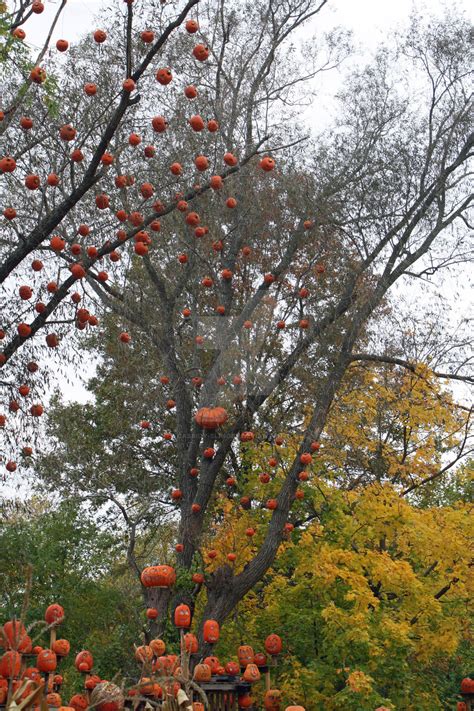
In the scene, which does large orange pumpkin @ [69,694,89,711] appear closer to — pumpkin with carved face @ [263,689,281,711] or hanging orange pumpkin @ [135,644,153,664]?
hanging orange pumpkin @ [135,644,153,664]

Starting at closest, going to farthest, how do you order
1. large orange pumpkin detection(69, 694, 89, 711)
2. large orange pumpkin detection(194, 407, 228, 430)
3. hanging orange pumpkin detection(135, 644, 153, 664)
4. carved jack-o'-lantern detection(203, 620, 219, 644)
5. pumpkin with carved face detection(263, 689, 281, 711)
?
hanging orange pumpkin detection(135, 644, 153, 664), large orange pumpkin detection(69, 694, 89, 711), pumpkin with carved face detection(263, 689, 281, 711), carved jack-o'-lantern detection(203, 620, 219, 644), large orange pumpkin detection(194, 407, 228, 430)

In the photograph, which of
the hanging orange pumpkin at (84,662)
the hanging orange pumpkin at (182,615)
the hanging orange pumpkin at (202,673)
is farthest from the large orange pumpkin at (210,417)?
the hanging orange pumpkin at (202,673)

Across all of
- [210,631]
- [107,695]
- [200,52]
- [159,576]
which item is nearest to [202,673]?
[210,631]

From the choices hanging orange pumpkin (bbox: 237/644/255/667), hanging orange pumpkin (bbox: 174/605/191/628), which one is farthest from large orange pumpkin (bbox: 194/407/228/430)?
hanging orange pumpkin (bbox: 237/644/255/667)

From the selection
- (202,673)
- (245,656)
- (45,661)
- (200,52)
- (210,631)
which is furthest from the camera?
(245,656)

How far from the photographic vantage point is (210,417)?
37.6 feet

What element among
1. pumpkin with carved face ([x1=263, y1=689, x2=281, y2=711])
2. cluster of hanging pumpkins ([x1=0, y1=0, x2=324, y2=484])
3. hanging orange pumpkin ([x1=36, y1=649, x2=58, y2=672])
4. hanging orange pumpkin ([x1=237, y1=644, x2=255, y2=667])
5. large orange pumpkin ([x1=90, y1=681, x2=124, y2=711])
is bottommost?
large orange pumpkin ([x1=90, y1=681, x2=124, y2=711])

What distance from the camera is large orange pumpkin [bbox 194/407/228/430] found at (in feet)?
37.6

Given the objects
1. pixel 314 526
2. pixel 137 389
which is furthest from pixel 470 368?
pixel 137 389

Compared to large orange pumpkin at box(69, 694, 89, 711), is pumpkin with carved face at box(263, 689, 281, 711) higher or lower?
higher

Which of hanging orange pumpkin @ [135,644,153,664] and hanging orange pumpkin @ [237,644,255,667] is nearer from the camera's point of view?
hanging orange pumpkin @ [135,644,153,664]

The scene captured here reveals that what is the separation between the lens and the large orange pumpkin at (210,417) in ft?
37.6

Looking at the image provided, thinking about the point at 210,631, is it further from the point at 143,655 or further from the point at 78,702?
the point at 143,655

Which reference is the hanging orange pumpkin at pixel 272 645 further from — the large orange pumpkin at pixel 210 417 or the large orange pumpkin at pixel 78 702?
the large orange pumpkin at pixel 78 702
